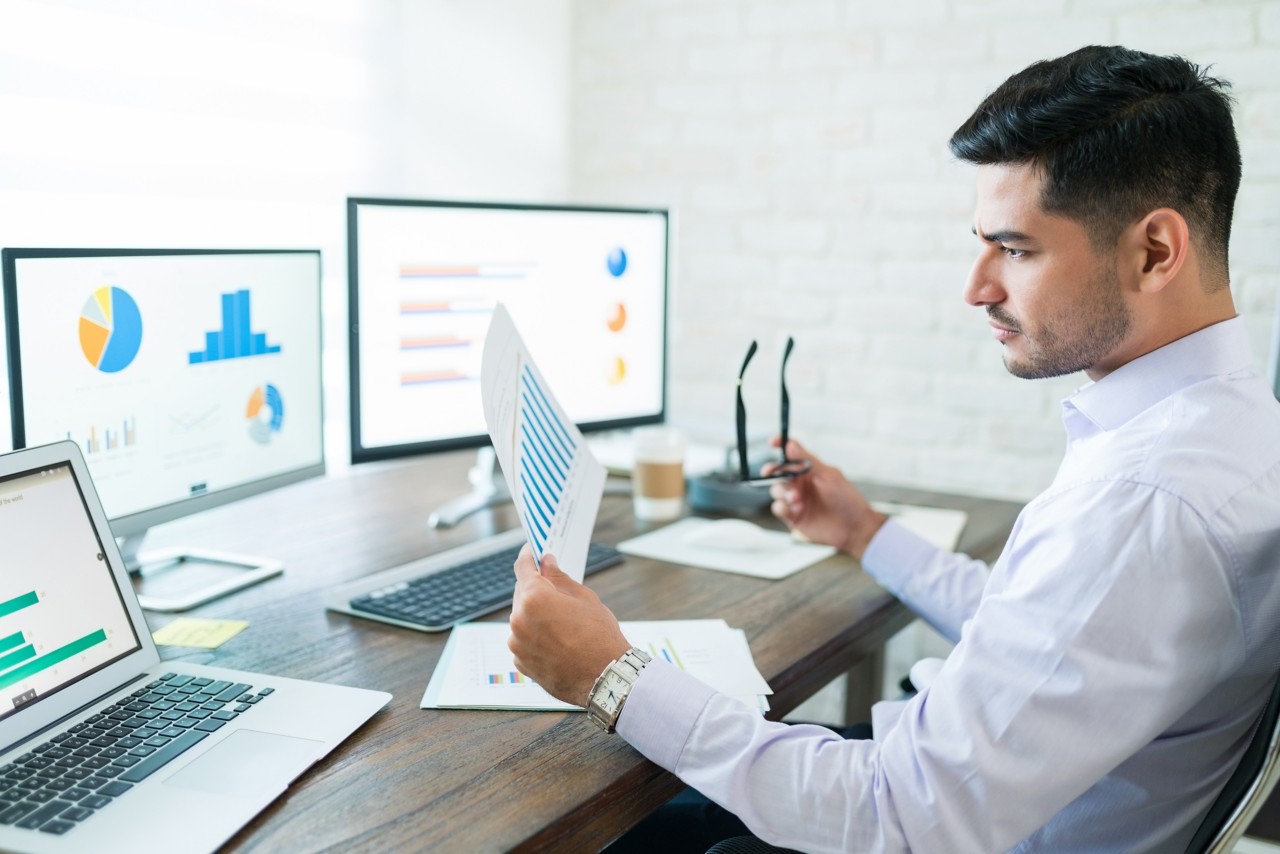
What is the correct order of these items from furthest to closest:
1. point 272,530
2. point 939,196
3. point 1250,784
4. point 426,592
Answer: point 939,196
point 272,530
point 426,592
point 1250,784

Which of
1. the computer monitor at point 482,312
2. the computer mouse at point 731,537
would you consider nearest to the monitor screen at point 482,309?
the computer monitor at point 482,312

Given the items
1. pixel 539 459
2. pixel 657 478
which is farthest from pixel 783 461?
pixel 539 459

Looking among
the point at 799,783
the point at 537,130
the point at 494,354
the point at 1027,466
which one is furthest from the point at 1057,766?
the point at 537,130

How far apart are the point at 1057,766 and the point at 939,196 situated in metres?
1.57

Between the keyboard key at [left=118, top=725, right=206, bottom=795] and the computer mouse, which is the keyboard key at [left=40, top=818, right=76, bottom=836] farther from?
the computer mouse

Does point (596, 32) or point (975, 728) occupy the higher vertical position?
point (596, 32)

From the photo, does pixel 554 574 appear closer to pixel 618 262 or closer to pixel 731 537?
pixel 731 537

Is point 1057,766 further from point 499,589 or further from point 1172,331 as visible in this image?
point 499,589

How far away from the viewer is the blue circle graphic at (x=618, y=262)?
1.82m

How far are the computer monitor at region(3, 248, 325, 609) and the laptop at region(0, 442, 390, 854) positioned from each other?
0.69 feet

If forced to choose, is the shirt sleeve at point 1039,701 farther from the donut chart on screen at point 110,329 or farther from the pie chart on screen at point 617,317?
the pie chart on screen at point 617,317

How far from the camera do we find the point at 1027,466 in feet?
7.18

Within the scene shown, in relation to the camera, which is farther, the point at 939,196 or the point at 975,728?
the point at 939,196

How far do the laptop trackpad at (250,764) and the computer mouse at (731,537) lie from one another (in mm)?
720
